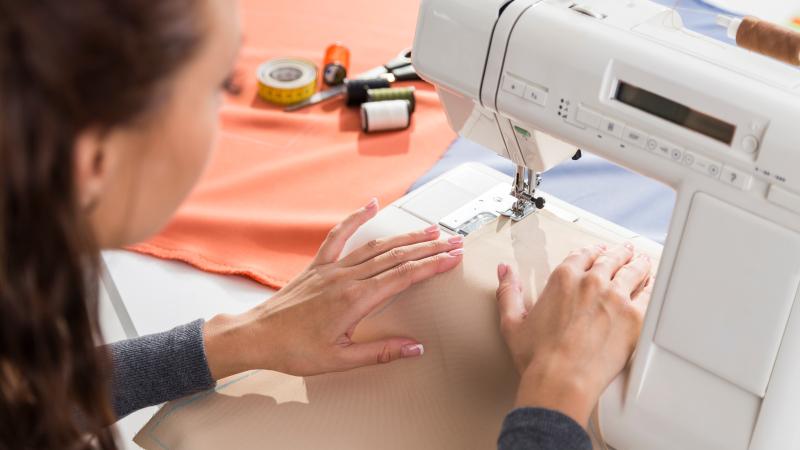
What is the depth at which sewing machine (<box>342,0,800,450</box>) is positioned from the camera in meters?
0.79

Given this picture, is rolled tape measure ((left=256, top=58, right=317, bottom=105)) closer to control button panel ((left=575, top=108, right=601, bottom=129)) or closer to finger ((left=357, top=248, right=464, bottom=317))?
finger ((left=357, top=248, right=464, bottom=317))

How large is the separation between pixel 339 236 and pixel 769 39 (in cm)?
52

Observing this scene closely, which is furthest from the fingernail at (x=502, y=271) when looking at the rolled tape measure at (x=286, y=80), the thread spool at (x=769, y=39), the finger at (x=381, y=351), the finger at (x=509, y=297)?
the rolled tape measure at (x=286, y=80)

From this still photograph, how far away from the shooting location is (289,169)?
1.63 m

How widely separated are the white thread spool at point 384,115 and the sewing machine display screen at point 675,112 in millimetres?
904

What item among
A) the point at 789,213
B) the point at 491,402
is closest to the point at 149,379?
the point at 491,402

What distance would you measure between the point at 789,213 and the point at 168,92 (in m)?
0.53

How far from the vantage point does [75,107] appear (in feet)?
1.61

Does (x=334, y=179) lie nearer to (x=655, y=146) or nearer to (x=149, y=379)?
(x=149, y=379)

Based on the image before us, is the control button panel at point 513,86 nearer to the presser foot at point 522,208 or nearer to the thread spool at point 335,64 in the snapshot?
the presser foot at point 522,208

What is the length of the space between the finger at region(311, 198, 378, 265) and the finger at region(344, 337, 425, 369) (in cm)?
11

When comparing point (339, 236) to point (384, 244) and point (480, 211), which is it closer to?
point (384, 244)

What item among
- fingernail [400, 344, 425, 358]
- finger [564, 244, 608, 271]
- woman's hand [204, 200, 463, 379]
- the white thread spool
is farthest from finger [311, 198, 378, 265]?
the white thread spool

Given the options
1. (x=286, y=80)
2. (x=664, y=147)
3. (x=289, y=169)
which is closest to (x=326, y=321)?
(x=664, y=147)
